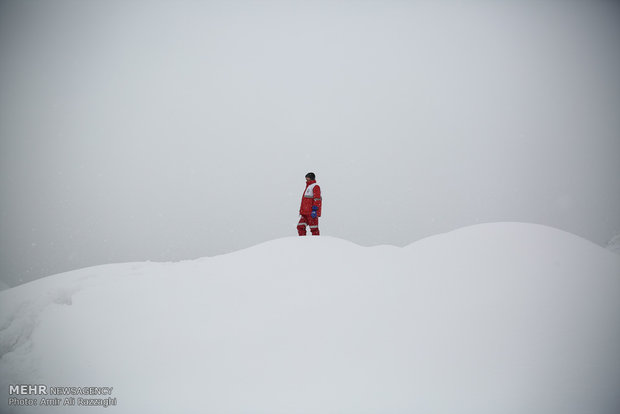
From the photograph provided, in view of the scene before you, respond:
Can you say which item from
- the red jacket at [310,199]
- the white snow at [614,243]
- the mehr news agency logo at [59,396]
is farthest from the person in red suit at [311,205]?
the white snow at [614,243]

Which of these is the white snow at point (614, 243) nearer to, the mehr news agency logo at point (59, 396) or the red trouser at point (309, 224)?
the red trouser at point (309, 224)

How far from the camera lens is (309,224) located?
A: 757cm

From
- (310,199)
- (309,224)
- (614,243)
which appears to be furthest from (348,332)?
(614,243)

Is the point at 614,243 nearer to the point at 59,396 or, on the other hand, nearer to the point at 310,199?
the point at 310,199

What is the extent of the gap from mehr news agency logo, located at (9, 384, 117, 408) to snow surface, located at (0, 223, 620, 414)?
7cm

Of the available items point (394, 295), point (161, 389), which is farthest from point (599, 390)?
point (161, 389)

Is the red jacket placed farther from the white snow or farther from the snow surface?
the white snow

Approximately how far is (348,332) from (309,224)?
343cm

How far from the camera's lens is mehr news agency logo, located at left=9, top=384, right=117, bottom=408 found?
4.25 metres

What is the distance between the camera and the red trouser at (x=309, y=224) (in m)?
7.53

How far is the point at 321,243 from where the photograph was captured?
20.8ft

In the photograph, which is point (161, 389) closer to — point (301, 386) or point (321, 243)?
point (301, 386)

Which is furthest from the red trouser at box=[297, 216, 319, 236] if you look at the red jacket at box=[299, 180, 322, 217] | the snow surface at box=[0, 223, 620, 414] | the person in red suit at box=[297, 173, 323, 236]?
the snow surface at box=[0, 223, 620, 414]

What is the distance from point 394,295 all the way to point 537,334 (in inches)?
68.7
